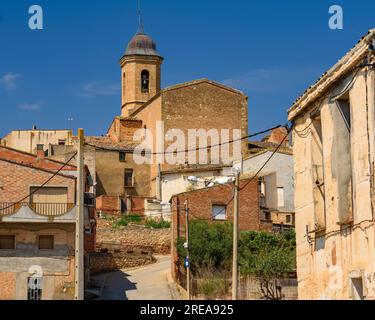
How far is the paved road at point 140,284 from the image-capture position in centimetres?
3885

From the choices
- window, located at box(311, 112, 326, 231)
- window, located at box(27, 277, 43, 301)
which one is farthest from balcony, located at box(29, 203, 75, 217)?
→ window, located at box(311, 112, 326, 231)

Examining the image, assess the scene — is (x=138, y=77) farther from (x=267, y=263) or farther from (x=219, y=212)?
(x=267, y=263)

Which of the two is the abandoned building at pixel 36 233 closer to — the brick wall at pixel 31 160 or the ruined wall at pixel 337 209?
the brick wall at pixel 31 160

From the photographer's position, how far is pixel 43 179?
40.6 meters

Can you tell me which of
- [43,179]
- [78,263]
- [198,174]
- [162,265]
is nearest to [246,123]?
[198,174]

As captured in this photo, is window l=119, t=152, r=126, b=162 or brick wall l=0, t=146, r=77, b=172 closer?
brick wall l=0, t=146, r=77, b=172

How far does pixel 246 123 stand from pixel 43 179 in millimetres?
29021

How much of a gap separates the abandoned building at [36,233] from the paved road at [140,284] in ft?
7.98

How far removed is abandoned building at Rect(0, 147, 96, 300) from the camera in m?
39.1

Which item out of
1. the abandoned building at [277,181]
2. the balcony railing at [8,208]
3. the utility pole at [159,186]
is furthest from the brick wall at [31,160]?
the utility pole at [159,186]

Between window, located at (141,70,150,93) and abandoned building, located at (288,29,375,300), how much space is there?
5814 centimetres

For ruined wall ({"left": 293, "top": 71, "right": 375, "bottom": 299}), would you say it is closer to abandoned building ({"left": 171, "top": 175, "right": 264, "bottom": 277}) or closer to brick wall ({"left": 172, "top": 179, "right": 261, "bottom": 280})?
brick wall ({"left": 172, "top": 179, "right": 261, "bottom": 280})

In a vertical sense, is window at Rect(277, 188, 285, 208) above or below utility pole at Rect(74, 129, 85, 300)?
above

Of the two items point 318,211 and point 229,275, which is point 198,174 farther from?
point 318,211
